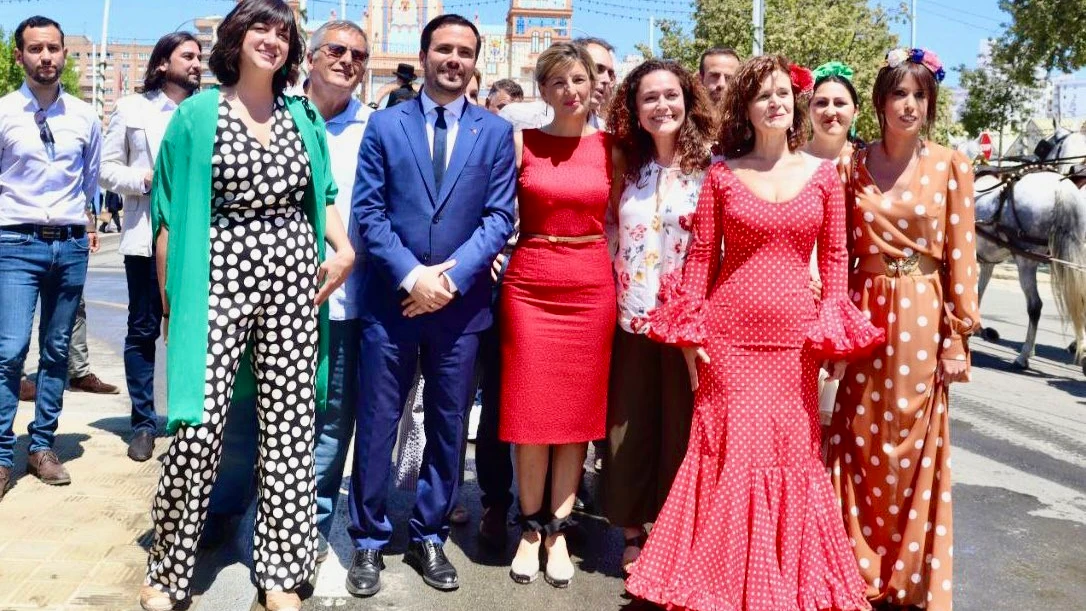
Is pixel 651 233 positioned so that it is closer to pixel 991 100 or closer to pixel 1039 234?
pixel 1039 234

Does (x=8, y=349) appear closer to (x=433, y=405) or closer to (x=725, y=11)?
(x=433, y=405)

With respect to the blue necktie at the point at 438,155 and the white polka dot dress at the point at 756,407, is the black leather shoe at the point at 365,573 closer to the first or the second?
the white polka dot dress at the point at 756,407

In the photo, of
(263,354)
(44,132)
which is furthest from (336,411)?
(44,132)

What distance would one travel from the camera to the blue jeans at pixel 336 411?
4.39 metres

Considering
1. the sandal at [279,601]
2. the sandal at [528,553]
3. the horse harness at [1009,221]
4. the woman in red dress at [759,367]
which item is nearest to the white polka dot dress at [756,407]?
the woman in red dress at [759,367]

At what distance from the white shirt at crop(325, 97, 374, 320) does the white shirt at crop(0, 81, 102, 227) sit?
1.72 metres

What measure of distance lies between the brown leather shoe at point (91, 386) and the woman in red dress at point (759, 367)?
5.07 m

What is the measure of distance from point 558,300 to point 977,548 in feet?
8.43

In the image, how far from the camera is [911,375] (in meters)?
3.91

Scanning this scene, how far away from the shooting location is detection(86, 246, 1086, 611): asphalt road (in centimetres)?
412

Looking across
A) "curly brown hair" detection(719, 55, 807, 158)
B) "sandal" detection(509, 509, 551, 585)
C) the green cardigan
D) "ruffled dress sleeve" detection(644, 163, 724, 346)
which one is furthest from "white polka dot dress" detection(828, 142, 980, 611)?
the green cardigan

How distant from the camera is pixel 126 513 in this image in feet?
15.4

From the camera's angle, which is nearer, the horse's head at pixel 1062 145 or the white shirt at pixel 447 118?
the white shirt at pixel 447 118

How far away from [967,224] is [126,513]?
3981 millimetres
